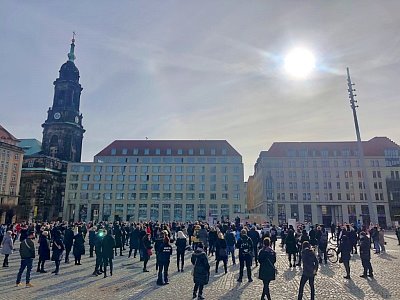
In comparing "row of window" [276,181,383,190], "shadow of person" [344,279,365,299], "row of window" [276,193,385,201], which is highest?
"row of window" [276,181,383,190]

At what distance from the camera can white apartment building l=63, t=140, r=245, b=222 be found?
296 feet

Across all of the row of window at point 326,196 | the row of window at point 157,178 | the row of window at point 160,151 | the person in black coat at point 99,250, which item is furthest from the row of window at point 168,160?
the person in black coat at point 99,250

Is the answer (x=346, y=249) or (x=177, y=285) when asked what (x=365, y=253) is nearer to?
(x=346, y=249)

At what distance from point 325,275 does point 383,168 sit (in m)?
78.5

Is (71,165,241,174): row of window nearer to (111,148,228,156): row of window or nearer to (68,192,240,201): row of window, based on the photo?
(111,148,228,156): row of window

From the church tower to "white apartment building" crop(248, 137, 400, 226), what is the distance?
57701mm

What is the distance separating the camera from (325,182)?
270ft

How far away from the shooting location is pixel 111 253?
13.9m

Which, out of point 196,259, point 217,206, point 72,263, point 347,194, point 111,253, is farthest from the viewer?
point 217,206

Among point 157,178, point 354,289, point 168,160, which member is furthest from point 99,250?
point 168,160

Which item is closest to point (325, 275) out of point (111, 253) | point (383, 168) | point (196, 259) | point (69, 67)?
point (196, 259)

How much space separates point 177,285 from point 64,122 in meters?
93.9

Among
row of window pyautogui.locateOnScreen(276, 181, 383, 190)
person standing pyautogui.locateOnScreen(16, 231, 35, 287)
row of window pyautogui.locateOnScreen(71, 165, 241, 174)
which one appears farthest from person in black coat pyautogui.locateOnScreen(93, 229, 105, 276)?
row of window pyautogui.locateOnScreen(71, 165, 241, 174)

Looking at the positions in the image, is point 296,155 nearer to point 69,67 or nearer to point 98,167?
point 98,167
